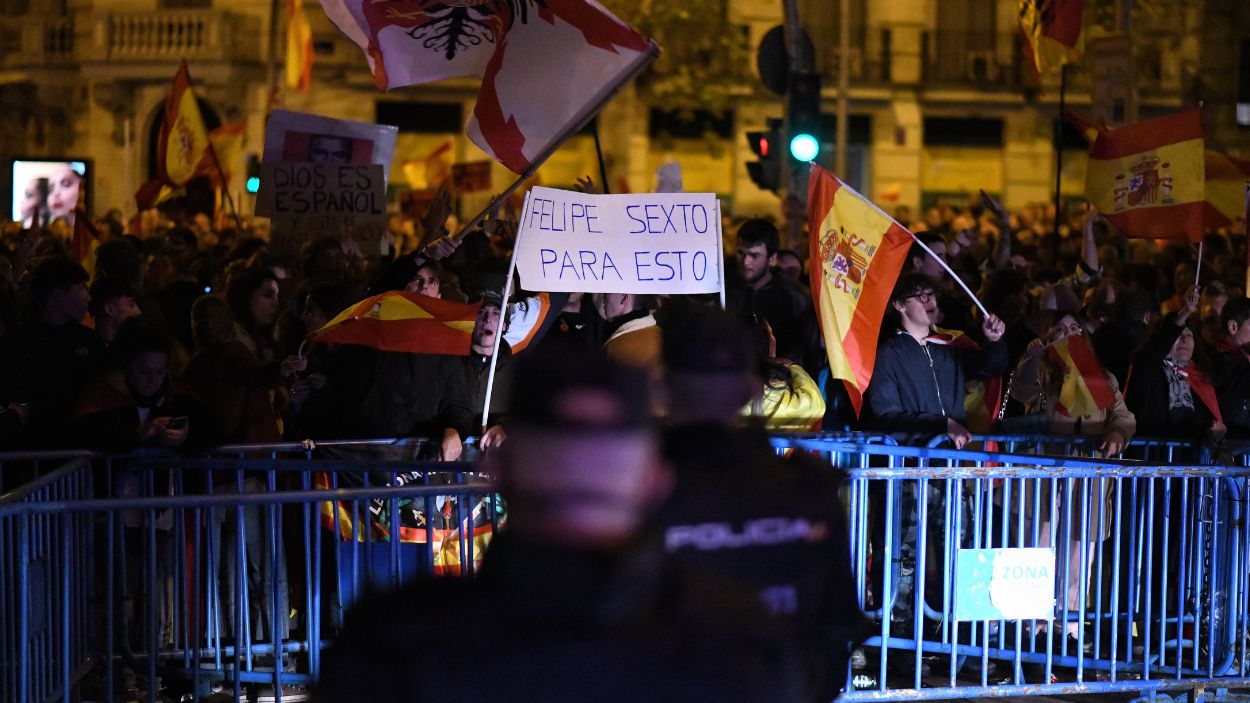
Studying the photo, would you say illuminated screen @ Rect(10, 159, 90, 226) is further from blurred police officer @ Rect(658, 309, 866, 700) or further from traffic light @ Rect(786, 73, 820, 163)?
blurred police officer @ Rect(658, 309, 866, 700)

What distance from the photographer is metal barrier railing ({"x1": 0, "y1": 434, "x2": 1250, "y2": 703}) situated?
5777mm

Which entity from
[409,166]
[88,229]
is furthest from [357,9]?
[409,166]

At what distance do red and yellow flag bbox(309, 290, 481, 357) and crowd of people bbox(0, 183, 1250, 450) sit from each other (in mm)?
79

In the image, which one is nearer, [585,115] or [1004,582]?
[1004,582]

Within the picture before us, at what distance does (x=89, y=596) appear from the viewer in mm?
6516

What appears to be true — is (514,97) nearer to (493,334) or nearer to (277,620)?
(493,334)

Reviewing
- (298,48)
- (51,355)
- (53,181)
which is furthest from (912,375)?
(298,48)

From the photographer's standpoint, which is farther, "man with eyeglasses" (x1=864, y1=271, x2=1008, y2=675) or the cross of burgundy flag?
the cross of burgundy flag

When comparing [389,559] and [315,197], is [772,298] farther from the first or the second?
[315,197]

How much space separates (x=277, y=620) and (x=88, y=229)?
33.3 feet

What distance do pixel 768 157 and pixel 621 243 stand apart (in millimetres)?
8279

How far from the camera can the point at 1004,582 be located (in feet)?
21.5

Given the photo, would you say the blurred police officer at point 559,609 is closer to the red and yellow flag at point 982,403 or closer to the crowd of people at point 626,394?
the crowd of people at point 626,394

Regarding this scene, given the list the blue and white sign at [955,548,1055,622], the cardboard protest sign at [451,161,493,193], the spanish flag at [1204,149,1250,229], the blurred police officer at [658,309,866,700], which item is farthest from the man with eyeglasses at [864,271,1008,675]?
the cardboard protest sign at [451,161,493,193]
